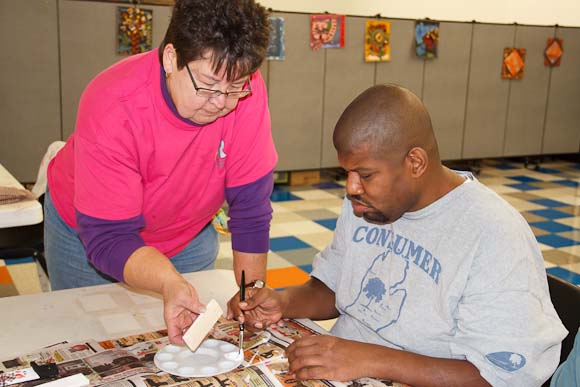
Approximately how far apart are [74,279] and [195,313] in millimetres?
667

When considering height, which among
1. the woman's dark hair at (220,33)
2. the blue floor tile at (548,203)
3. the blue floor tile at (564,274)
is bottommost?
the blue floor tile at (564,274)

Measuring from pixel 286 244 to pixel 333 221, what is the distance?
71cm

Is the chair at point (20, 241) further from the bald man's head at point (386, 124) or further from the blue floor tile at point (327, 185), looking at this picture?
the blue floor tile at point (327, 185)

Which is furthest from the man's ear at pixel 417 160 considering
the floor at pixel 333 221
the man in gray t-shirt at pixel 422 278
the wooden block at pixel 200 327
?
the floor at pixel 333 221

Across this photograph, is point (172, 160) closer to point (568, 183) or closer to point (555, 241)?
point (555, 241)

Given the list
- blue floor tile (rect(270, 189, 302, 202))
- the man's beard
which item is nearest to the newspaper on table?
the man's beard

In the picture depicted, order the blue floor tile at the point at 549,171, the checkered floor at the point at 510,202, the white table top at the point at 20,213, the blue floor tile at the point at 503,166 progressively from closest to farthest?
the white table top at the point at 20,213
the checkered floor at the point at 510,202
the blue floor tile at the point at 549,171
the blue floor tile at the point at 503,166

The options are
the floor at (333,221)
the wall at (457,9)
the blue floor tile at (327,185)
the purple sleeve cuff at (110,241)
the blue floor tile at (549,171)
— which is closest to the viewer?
the purple sleeve cuff at (110,241)

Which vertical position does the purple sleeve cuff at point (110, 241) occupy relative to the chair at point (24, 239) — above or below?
above

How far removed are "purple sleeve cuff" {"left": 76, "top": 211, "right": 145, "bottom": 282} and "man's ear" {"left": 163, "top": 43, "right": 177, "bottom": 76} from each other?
1.21 ft

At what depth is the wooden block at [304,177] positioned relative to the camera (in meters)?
6.22

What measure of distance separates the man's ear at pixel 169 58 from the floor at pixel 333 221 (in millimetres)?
1912

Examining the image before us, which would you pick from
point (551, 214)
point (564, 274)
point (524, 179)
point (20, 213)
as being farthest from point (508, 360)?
point (524, 179)

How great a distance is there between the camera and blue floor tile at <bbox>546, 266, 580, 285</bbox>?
3835 millimetres
